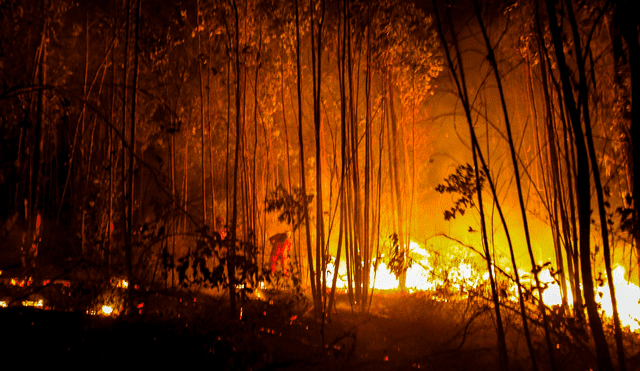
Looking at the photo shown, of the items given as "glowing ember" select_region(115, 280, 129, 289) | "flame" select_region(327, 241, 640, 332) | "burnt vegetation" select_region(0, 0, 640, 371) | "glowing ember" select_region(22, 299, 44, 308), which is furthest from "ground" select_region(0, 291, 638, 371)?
"glowing ember" select_region(22, 299, 44, 308)

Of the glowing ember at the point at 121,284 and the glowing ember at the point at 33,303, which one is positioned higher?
the glowing ember at the point at 121,284

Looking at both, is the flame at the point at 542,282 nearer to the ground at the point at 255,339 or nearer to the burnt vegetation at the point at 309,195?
the burnt vegetation at the point at 309,195

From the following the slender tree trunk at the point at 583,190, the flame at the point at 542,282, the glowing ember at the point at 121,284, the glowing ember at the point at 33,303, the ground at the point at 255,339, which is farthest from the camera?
the flame at the point at 542,282

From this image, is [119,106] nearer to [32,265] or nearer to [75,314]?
[32,265]

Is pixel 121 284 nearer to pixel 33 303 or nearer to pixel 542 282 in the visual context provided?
pixel 33 303

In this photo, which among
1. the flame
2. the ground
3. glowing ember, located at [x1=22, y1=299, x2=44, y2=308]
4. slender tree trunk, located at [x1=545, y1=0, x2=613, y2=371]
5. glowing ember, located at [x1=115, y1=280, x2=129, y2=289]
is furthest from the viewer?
the flame

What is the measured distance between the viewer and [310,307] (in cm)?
371

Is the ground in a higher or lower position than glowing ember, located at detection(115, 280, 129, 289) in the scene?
lower

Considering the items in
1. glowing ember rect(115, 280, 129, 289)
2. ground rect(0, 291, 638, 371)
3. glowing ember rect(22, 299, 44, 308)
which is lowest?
ground rect(0, 291, 638, 371)

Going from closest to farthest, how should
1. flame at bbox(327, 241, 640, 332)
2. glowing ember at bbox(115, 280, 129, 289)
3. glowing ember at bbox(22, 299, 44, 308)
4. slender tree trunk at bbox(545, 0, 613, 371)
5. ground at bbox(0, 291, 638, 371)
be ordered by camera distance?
slender tree trunk at bbox(545, 0, 613, 371) < ground at bbox(0, 291, 638, 371) < glowing ember at bbox(115, 280, 129, 289) < glowing ember at bbox(22, 299, 44, 308) < flame at bbox(327, 241, 640, 332)

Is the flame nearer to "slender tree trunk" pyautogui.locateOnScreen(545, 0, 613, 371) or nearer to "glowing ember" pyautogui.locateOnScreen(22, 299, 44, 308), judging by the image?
"slender tree trunk" pyautogui.locateOnScreen(545, 0, 613, 371)

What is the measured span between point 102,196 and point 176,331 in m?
3.63

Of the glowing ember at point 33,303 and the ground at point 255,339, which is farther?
the glowing ember at point 33,303

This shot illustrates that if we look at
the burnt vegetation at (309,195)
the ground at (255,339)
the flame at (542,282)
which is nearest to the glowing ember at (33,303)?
the burnt vegetation at (309,195)
